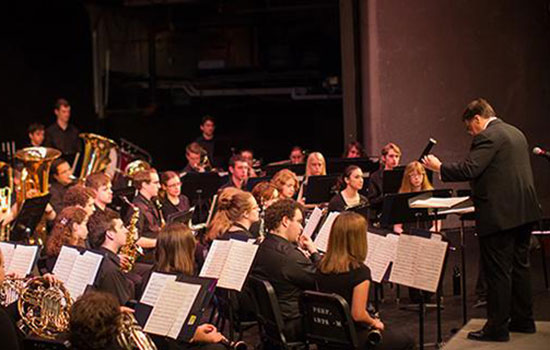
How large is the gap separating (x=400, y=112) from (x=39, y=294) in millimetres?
8316

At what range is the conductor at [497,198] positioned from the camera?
22.9ft

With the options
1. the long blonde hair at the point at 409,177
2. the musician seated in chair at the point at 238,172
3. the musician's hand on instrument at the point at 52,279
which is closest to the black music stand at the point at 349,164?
the musician seated in chair at the point at 238,172

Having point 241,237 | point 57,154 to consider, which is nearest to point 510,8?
point 57,154

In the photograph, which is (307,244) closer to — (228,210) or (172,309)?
(228,210)

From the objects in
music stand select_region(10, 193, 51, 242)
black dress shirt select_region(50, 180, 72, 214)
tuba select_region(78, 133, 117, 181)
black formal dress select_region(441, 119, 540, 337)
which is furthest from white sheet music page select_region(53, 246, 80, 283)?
tuba select_region(78, 133, 117, 181)

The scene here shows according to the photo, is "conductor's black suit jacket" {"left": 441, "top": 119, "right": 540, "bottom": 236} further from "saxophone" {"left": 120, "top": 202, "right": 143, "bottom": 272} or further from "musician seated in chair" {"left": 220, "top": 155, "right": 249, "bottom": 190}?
"musician seated in chair" {"left": 220, "top": 155, "right": 249, "bottom": 190}

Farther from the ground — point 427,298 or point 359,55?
point 359,55

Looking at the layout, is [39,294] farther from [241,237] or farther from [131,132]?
[131,132]

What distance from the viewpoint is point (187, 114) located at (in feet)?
62.4

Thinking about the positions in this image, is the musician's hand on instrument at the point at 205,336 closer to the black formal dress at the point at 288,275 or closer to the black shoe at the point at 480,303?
the black formal dress at the point at 288,275

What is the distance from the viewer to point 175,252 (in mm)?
6469

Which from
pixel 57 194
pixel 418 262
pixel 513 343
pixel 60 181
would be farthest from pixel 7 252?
pixel 60 181

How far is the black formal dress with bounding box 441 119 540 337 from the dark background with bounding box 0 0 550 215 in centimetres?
655

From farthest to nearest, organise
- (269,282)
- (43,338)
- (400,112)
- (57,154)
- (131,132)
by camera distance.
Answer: (131,132), (400,112), (57,154), (269,282), (43,338)
